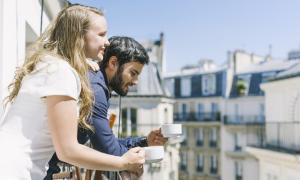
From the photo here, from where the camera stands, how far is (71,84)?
1.49 meters

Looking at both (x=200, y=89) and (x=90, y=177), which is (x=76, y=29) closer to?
(x=90, y=177)

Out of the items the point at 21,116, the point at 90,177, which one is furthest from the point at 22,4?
the point at 21,116

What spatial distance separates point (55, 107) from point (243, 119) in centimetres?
2859

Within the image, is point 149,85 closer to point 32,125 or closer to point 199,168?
point 199,168

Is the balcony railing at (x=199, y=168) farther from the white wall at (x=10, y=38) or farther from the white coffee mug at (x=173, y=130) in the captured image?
the white coffee mug at (x=173, y=130)

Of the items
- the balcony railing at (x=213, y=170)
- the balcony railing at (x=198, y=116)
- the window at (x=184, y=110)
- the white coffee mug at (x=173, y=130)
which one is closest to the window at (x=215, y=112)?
the balcony railing at (x=198, y=116)

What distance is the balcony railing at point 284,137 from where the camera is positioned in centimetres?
1178

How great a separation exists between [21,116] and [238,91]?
28761 mm

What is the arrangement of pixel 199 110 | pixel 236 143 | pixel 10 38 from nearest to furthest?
1. pixel 10 38
2. pixel 236 143
3. pixel 199 110

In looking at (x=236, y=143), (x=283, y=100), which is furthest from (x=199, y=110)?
(x=283, y=100)

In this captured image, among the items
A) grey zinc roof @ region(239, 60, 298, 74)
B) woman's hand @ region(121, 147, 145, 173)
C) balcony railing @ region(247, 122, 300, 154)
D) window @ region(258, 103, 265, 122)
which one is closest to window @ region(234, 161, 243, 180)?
window @ region(258, 103, 265, 122)

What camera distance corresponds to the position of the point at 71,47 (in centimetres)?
160

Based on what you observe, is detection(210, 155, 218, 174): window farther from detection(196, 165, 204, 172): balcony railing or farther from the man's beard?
the man's beard

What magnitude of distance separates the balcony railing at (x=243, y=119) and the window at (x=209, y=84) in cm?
208
